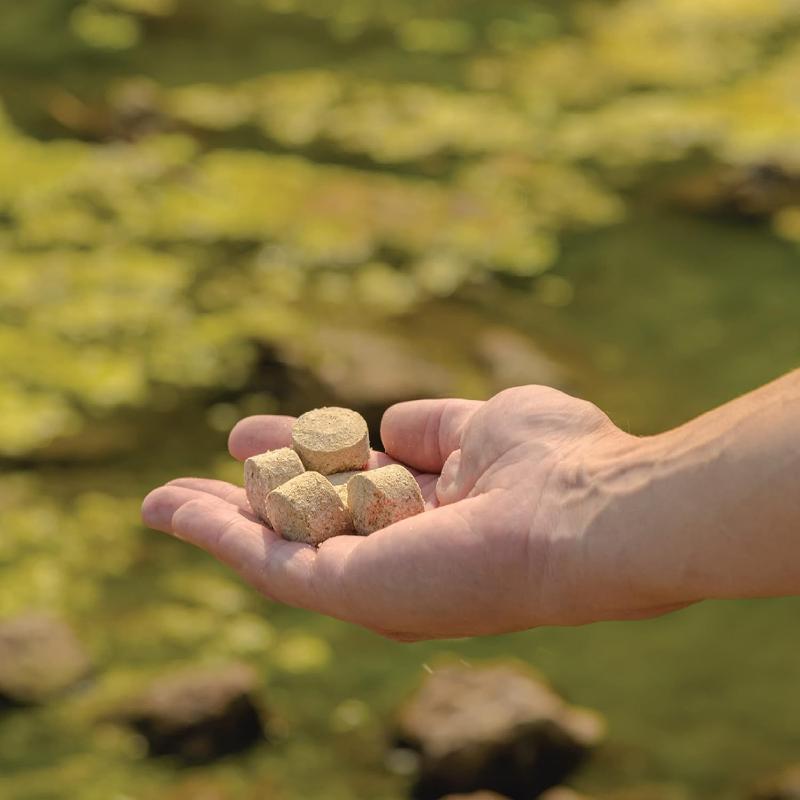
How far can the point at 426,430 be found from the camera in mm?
2004

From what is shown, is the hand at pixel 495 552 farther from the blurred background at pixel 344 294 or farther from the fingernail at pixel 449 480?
the blurred background at pixel 344 294

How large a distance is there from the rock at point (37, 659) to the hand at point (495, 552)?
1.18 m

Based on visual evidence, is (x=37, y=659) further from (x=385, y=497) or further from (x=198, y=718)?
(x=385, y=497)

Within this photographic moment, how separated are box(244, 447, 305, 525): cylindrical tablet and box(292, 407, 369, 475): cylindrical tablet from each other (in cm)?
6

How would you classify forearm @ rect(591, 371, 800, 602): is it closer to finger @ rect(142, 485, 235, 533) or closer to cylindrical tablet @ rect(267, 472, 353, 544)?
cylindrical tablet @ rect(267, 472, 353, 544)

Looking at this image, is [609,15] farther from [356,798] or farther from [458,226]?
[356,798]

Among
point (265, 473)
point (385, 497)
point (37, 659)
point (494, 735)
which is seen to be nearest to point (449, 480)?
point (385, 497)

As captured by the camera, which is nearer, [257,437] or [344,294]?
[257,437]

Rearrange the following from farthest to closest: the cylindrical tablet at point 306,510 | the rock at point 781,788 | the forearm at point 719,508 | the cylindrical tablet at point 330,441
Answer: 1. the rock at point 781,788
2. the cylindrical tablet at point 330,441
3. the cylindrical tablet at point 306,510
4. the forearm at point 719,508

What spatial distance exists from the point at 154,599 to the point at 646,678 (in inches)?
40.5

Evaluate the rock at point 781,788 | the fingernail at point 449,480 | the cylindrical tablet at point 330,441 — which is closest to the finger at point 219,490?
the cylindrical tablet at point 330,441

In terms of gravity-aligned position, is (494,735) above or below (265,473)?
below

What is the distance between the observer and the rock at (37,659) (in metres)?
2.83

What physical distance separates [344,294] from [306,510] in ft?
8.48
